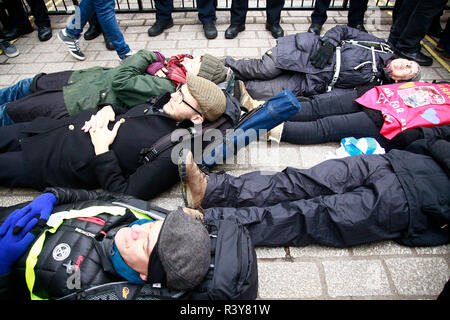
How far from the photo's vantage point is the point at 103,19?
3.68 meters

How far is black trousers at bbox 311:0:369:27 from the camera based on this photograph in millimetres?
4727

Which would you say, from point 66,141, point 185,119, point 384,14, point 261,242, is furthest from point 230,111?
point 384,14

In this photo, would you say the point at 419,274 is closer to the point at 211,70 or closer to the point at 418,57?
the point at 211,70

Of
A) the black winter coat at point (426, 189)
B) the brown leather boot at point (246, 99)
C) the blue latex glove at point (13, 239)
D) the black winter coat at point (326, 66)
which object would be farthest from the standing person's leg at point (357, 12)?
the blue latex glove at point (13, 239)

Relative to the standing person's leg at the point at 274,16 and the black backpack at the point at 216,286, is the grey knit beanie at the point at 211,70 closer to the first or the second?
the black backpack at the point at 216,286

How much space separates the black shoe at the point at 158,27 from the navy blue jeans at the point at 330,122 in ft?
10.8

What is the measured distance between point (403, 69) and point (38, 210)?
370 centimetres

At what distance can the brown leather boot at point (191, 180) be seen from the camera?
206 cm

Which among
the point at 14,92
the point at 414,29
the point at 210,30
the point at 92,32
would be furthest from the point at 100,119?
the point at 414,29

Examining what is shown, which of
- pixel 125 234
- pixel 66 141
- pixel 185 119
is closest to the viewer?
pixel 125 234
